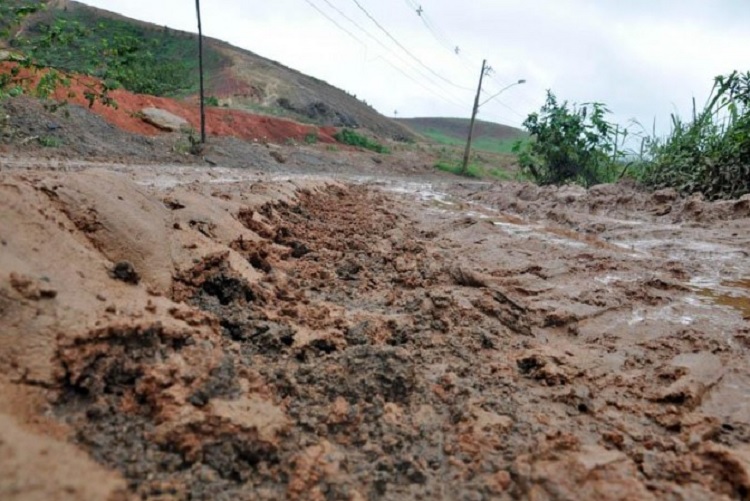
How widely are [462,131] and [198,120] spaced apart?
34.3 meters

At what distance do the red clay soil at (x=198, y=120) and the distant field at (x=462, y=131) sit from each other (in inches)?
897

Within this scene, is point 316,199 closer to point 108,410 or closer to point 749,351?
point 749,351

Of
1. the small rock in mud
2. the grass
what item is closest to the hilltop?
the grass

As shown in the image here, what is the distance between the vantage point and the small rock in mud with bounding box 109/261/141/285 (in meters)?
1.82

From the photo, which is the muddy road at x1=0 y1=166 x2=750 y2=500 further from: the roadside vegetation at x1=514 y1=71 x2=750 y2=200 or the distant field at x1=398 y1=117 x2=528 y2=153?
the distant field at x1=398 y1=117 x2=528 y2=153

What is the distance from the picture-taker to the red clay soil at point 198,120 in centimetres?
1541

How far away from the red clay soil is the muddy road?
1382 centimetres

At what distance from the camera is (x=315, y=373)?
68.5 inches

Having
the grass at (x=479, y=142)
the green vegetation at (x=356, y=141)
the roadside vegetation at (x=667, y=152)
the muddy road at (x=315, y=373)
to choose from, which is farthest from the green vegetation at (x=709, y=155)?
the grass at (x=479, y=142)

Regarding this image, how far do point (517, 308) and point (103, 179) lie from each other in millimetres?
2069

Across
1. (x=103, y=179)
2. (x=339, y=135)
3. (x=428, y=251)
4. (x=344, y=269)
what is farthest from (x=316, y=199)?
(x=339, y=135)

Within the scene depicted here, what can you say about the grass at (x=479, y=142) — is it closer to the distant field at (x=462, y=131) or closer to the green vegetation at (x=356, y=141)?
the distant field at (x=462, y=131)

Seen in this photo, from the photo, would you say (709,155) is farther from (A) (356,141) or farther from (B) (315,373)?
(A) (356,141)

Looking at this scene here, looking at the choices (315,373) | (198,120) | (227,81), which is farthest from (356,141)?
(315,373)
